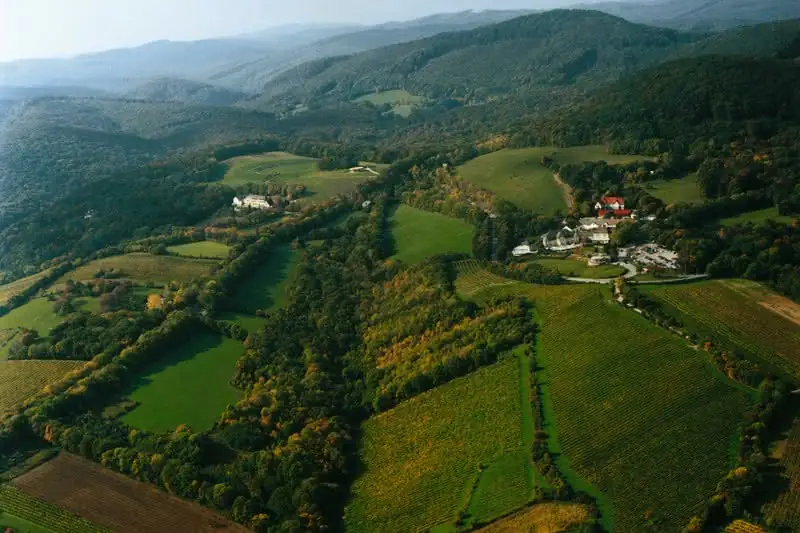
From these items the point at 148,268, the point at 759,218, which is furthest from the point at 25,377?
the point at 759,218

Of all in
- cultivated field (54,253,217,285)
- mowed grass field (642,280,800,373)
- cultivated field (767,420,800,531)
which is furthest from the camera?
cultivated field (54,253,217,285)

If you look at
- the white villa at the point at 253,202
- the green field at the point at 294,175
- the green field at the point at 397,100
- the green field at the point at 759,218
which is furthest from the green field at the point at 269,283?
the green field at the point at 397,100

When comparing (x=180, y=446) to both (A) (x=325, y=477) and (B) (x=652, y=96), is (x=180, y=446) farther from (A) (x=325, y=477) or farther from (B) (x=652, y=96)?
(B) (x=652, y=96)

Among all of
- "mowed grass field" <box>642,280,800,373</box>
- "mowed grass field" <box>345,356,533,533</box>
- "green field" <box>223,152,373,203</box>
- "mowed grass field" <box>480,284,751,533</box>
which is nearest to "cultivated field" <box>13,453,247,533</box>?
"mowed grass field" <box>345,356,533,533</box>

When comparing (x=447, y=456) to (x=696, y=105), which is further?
(x=696, y=105)

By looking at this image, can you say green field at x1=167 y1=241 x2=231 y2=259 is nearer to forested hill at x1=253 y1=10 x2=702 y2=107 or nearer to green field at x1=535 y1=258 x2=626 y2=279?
green field at x1=535 y1=258 x2=626 y2=279

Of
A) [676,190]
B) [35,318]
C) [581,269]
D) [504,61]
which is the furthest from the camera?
[504,61]

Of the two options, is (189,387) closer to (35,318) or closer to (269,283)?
(269,283)
